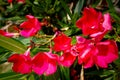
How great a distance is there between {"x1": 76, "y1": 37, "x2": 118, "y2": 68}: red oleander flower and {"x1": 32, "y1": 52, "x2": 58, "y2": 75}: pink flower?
0.39ft

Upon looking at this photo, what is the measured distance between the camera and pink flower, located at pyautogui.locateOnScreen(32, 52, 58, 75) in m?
1.31

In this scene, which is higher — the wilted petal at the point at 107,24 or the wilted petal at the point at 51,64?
the wilted petal at the point at 107,24

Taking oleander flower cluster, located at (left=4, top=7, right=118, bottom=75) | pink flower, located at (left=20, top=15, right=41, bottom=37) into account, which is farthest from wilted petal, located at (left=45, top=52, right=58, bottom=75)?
pink flower, located at (left=20, top=15, right=41, bottom=37)

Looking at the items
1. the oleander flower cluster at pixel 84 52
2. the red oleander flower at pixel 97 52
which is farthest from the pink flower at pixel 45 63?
the red oleander flower at pixel 97 52

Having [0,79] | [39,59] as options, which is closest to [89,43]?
[39,59]

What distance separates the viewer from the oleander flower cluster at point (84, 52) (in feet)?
4.16

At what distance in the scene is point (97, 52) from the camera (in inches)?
49.8

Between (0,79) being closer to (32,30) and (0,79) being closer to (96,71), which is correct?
(32,30)

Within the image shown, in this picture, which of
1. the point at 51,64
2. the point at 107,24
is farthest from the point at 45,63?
the point at 107,24

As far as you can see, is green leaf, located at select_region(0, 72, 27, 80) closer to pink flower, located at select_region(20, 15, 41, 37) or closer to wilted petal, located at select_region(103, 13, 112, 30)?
pink flower, located at select_region(20, 15, 41, 37)

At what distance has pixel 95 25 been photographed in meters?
1.32

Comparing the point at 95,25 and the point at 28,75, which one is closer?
the point at 95,25

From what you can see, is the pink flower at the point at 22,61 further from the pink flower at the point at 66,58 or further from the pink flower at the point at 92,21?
the pink flower at the point at 92,21

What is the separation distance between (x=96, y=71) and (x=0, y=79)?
1.50 feet
